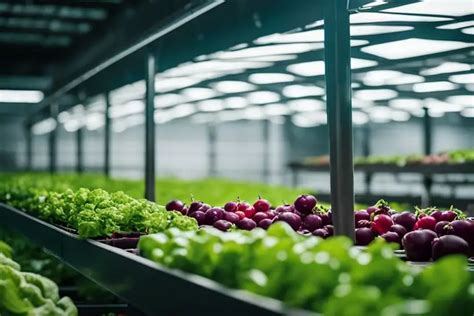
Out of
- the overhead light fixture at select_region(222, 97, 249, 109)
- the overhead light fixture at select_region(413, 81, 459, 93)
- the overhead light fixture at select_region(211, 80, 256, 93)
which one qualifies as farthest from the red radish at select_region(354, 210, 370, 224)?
the overhead light fixture at select_region(222, 97, 249, 109)

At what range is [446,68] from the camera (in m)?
7.00

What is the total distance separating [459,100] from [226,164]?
17.9m

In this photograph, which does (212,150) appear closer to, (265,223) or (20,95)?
(20,95)

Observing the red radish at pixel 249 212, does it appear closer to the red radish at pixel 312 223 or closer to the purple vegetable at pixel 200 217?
the purple vegetable at pixel 200 217

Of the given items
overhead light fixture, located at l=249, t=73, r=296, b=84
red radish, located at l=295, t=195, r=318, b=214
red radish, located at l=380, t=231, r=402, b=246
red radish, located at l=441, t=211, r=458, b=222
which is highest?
overhead light fixture, located at l=249, t=73, r=296, b=84

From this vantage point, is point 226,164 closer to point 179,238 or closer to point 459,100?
point 459,100

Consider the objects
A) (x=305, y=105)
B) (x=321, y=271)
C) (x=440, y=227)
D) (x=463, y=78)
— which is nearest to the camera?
(x=321, y=271)

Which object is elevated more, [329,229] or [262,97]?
[262,97]

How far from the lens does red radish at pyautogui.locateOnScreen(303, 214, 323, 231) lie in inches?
127

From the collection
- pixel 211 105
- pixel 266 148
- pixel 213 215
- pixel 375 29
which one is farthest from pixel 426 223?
pixel 266 148

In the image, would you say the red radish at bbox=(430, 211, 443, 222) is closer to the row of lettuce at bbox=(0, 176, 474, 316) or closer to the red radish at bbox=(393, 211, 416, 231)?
the red radish at bbox=(393, 211, 416, 231)

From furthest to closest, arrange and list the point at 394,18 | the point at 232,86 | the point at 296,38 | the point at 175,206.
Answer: the point at 232,86, the point at 296,38, the point at 394,18, the point at 175,206

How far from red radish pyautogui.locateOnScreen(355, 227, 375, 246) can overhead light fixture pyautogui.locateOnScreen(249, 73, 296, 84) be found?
18.9ft

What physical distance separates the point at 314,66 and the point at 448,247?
4.99 m
